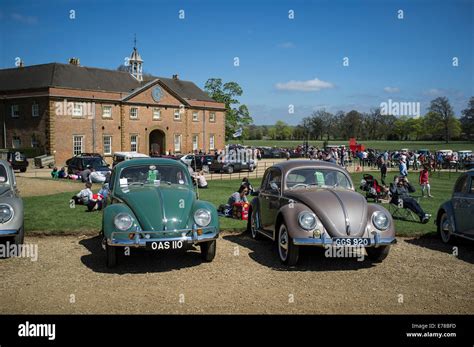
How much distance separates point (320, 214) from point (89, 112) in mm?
41523

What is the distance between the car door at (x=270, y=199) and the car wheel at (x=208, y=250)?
1345mm

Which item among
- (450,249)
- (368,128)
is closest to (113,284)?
(450,249)

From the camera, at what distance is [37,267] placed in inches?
312

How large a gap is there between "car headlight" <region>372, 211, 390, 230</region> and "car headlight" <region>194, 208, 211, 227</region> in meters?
2.82

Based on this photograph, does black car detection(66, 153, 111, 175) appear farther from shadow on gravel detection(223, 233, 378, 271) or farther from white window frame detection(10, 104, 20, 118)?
white window frame detection(10, 104, 20, 118)

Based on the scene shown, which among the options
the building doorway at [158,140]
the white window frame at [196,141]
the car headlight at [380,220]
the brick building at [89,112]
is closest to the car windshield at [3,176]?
the car headlight at [380,220]

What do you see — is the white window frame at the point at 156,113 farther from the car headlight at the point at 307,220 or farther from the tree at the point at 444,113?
the tree at the point at 444,113

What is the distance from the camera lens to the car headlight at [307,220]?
25.2 ft

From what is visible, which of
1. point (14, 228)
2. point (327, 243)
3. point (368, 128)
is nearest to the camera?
point (327, 243)

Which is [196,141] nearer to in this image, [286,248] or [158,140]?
[158,140]

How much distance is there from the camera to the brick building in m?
43.5

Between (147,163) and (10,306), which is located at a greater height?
(147,163)
